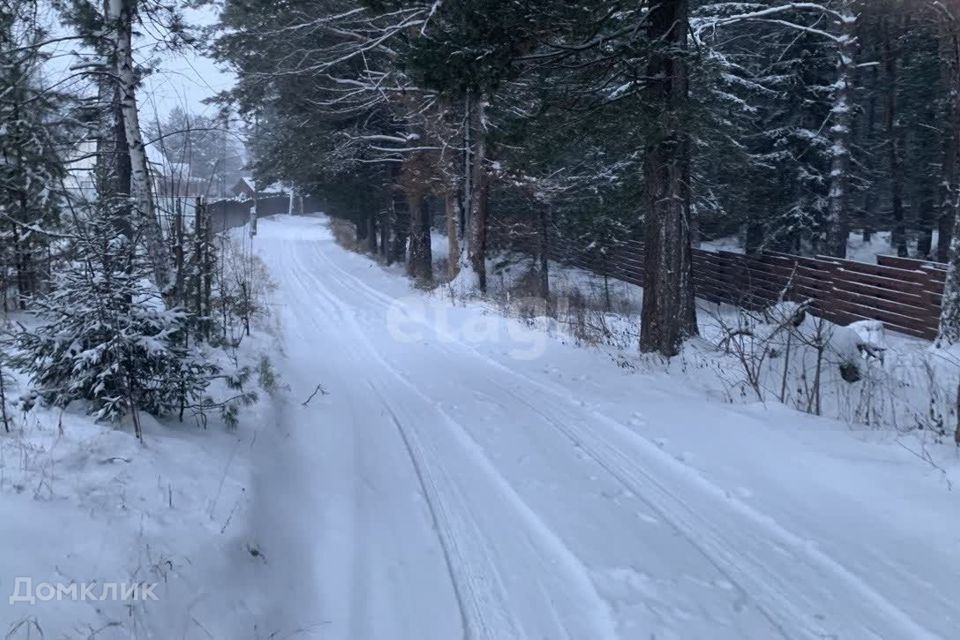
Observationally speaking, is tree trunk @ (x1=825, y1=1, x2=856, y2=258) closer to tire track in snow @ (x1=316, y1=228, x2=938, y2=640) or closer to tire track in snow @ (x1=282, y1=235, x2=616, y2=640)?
tire track in snow @ (x1=316, y1=228, x2=938, y2=640)

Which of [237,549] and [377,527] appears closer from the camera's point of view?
[237,549]

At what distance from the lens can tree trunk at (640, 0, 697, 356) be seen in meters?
9.46

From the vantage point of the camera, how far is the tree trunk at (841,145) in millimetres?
19969

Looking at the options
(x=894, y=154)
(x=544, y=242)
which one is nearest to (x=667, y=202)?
(x=544, y=242)

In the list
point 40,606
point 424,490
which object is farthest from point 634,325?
point 40,606

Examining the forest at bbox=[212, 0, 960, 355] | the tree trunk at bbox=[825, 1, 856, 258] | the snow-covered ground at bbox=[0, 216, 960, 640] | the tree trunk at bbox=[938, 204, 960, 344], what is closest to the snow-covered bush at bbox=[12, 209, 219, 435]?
the snow-covered ground at bbox=[0, 216, 960, 640]

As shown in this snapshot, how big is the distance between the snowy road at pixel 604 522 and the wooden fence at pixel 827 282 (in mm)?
4498

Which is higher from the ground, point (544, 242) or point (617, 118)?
point (617, 118)

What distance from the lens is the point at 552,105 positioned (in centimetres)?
1015

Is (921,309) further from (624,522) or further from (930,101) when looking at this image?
(930,101)

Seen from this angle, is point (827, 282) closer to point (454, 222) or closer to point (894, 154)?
point (454, 222)

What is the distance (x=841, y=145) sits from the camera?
2072cm

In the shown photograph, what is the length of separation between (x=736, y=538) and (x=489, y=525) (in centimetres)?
173

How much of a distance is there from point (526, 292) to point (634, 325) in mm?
7330
